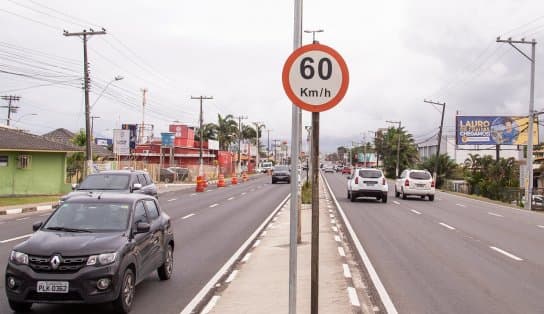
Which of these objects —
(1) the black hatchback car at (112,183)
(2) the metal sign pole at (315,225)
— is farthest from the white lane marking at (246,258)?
(1) the black hatchback car at (112,183)

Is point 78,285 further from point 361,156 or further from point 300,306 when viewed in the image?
point 361,156

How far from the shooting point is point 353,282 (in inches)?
384

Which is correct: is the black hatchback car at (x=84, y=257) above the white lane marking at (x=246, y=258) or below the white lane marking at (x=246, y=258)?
above

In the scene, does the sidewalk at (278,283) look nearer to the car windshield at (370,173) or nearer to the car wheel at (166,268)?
the car wheel at (166,268)

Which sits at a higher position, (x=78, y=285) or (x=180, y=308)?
(x=78, y=285)

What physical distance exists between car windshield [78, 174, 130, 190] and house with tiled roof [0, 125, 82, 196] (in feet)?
55.2

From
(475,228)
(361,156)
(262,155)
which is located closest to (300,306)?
(475,228)

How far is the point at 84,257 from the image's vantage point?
7105 mm

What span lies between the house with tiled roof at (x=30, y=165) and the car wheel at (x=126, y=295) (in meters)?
28.2

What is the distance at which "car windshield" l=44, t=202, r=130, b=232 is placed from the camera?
8047 millimetres

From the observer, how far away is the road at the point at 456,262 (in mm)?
8555

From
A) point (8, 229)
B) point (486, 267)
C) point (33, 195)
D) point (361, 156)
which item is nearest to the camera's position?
point (486, 267)

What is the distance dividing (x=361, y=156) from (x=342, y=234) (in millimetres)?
148436

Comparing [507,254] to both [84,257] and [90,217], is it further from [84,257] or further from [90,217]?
[84,257]
